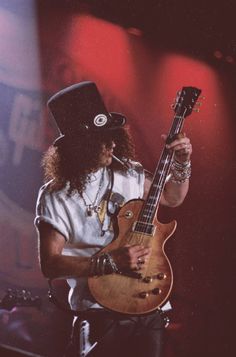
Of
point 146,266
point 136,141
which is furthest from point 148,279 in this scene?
point 136,141

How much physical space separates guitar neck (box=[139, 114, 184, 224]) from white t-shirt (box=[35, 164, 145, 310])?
194mm

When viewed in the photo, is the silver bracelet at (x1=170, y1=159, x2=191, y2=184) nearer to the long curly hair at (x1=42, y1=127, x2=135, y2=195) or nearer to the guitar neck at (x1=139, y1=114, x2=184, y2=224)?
the guitar neck at (x1=139, y1=114, x2=184, y2=224)

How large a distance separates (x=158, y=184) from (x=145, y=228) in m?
0.23

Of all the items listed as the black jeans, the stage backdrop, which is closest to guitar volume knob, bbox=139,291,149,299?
the black jeans

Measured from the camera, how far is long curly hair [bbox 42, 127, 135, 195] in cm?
222

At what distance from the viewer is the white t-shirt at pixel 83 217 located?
6.88 ft

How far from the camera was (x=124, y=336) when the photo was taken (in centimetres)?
205

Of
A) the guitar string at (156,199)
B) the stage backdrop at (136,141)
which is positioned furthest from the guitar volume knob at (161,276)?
the stage backdrop at (136,141)

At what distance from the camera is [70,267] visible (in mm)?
2000

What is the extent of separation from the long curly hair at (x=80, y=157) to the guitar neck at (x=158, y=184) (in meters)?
0.24

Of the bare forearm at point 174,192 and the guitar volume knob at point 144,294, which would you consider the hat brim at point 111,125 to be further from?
the guitar volume knob at point 144,294

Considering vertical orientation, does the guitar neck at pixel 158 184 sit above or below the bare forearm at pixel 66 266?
above

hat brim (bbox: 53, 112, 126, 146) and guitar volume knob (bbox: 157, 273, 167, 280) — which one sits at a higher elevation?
hat brim (bbox: 53, 112, 126, 146)

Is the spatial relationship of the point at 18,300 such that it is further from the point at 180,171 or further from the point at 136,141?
the point at 180,171
